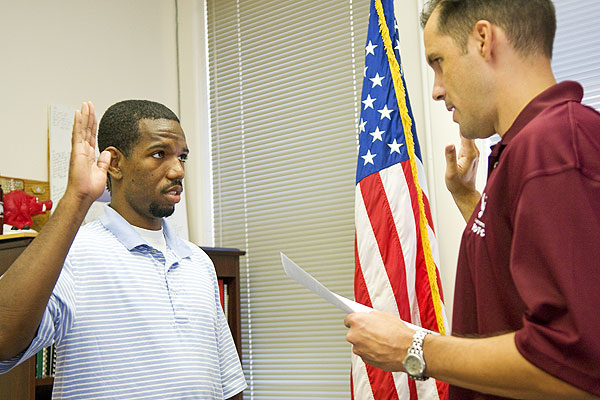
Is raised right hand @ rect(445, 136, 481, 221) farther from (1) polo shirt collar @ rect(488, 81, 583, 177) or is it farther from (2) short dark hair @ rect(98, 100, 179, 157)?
(2) short dark hair @ rect(98, 100, 179, 157)

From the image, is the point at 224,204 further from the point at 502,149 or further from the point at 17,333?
the point at 502,149

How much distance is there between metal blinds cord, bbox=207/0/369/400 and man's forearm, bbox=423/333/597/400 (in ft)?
5.91

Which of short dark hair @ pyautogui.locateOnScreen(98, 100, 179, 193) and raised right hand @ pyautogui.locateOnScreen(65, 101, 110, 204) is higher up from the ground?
short dark hair @ pyautogui.locateOnScreen(98, 100, 179, 193)

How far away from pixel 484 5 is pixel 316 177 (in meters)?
1.88

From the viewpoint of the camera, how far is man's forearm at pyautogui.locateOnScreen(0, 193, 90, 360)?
44.3 inches

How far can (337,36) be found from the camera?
2.88 m

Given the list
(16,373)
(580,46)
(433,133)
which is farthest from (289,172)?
(16,373)

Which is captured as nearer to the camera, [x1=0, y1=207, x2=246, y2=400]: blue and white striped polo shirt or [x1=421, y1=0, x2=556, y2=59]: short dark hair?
[x1=421, y1=0, x2=556, y2=59]: short dark hair

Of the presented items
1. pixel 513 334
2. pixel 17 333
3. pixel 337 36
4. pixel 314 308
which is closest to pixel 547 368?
pixel 513 334

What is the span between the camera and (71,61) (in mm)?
2824

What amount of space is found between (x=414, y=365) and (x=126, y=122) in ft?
3.87

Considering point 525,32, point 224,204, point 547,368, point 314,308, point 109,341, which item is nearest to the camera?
point 547,368

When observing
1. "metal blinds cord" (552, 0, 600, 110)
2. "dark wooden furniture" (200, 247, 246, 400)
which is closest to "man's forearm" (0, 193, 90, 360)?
"dark wooden furniture" (200, 247, 246, 400)

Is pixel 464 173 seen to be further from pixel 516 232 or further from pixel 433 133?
pixel 433 133
